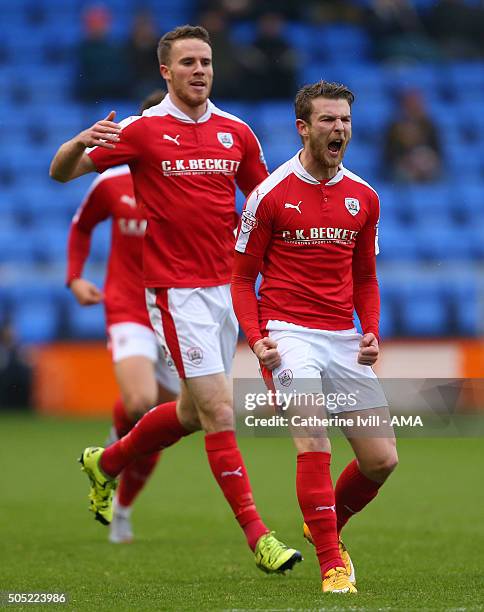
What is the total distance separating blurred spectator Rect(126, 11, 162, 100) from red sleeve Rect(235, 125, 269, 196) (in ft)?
34.8

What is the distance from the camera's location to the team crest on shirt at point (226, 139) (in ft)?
22.7

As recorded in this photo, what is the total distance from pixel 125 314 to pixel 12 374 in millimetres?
A: 7284

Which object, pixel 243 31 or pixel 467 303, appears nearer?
pixel 467 303

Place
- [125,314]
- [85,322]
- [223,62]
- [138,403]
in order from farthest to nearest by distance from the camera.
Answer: [223,62] < [85,322] < [125,314] < [138,403]

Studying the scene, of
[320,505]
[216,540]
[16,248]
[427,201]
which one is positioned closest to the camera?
[320,505]

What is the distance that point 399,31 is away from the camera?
1969 centimetres

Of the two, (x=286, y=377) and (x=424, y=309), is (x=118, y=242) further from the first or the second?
(x=424, y=309)

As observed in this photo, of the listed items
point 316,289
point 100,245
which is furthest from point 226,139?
point 100,245

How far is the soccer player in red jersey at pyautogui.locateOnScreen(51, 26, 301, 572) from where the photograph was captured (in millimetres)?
6648

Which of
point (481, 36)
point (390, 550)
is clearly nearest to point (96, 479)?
point (390, 550)

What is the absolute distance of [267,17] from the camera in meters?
17.9

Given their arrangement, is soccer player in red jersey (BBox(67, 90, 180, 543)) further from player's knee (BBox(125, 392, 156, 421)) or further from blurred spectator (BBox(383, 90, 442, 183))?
blurred spectator (BBox(383, 90, 442, 183))

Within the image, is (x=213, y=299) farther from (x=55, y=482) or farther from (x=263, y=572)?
(x=55, y=482)

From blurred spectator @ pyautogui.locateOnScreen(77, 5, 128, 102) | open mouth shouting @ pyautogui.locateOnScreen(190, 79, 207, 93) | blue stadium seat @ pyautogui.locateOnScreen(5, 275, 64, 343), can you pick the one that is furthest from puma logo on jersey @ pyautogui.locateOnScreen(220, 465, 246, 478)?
blurred spectator @ pyautogui.locateOnScreen(77, 5, 128, 102)
